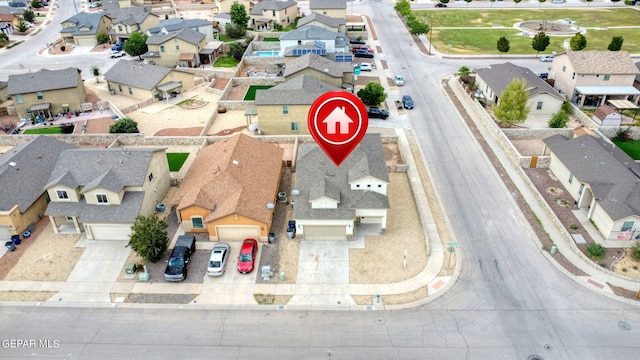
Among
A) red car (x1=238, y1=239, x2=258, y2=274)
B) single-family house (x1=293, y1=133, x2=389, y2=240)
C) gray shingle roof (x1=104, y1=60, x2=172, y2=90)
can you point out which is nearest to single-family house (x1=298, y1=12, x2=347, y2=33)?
gray shingle roof (x1=104, y1=60, x2=172, y2=90)

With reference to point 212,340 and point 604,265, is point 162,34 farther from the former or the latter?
point 604,265

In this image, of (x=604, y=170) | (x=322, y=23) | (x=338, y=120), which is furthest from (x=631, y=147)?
(x=322, y=23)

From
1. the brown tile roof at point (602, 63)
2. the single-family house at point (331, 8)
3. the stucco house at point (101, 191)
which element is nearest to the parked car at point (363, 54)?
the single-family house at point (331, 8)

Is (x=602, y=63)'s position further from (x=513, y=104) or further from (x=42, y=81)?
(x=42, y=81)

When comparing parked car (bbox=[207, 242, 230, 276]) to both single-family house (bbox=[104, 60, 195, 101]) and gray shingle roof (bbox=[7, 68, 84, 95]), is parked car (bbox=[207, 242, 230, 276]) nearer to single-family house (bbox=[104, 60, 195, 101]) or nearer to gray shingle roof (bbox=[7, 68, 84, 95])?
single-family house (bbox=[104, 60, 195, 101])

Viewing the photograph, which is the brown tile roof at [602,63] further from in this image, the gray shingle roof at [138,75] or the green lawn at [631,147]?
the gray shingle roof at [138,75]

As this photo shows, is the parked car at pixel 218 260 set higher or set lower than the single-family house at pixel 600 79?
lower
